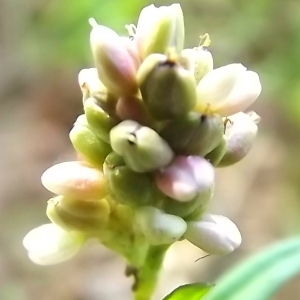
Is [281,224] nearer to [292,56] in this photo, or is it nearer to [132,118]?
[292,56]

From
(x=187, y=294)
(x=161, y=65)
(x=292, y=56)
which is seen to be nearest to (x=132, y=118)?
(x=161, y=65)

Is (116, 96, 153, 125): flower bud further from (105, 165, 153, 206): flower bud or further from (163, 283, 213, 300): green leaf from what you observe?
(163, 283, 213, 300): green leaf

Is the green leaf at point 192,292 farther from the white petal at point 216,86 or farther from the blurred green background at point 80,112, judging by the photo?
the blurred green background at point 80,112

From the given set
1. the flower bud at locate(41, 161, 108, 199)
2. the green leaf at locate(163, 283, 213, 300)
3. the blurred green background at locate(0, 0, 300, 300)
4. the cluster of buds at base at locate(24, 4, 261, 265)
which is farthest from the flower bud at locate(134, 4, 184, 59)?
the blurred green background at locate(0, 0, 300, 300)

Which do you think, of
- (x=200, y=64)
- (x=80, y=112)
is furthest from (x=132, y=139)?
(x=80, y=112)

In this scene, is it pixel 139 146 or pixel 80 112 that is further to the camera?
pixel 80 112

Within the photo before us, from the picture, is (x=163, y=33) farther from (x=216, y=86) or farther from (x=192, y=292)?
(x=192, y=292)
